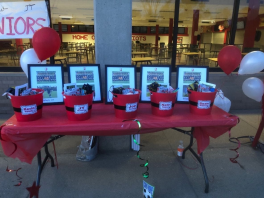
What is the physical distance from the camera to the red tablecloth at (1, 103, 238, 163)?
167cm

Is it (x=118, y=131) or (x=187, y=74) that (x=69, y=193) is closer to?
(x=118, y=131)

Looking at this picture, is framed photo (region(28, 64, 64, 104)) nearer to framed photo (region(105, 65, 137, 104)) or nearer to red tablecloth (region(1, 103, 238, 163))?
red tablecloth (region(1, 103, 238, 163))

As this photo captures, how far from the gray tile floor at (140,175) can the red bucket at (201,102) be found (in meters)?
0.86

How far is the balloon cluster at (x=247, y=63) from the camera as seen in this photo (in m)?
2.42

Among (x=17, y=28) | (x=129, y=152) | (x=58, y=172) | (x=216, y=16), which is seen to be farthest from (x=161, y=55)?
(x=58, y=172)

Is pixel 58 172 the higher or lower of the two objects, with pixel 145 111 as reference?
lower

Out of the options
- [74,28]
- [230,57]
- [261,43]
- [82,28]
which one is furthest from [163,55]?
[230,57]

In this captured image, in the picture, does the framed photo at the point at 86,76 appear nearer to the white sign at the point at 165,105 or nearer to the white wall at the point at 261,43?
the white sign at the point at 165,105

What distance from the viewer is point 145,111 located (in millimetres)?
2055

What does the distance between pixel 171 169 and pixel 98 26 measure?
1.95m

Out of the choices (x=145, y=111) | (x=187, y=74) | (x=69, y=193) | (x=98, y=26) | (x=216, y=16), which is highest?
(x=216, y=16)

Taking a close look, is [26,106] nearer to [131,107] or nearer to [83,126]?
[83,126]

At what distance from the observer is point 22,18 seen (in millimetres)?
3777

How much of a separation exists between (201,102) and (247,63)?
1167 mm
